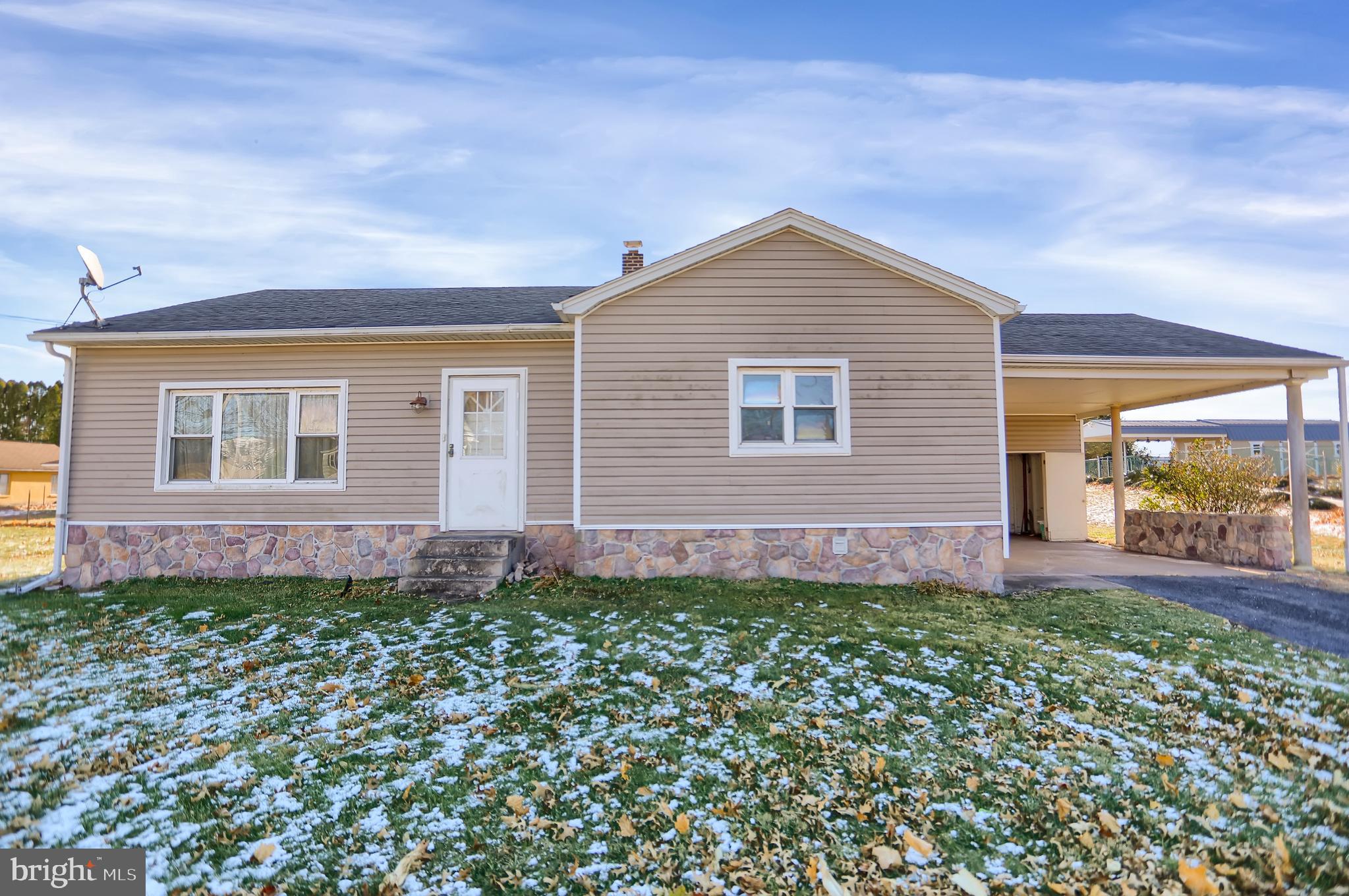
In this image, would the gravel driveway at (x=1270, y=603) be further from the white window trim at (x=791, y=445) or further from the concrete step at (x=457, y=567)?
the concrete step at (x=457, y=567)

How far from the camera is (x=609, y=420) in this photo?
7.80 metres

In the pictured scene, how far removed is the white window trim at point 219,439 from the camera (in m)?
8.48

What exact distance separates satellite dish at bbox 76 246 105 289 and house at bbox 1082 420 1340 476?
2284 centimetres

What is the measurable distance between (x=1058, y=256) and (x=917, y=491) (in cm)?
1062

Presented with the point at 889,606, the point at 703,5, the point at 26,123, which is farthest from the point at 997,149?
the point at 26,123

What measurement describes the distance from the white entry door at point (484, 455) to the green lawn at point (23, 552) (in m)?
5.89

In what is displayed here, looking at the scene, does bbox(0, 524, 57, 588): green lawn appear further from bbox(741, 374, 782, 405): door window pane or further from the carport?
the carport

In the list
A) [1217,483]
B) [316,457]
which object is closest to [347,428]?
[316,457]

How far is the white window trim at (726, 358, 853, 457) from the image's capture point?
778 cm

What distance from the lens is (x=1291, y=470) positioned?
9109 mm

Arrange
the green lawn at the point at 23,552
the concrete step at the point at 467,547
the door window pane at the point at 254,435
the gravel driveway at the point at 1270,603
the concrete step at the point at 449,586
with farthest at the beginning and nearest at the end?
the green lawn at the point at 23,552 < the door window pane at the point at 254,435 < the concrete step at the point at 467,547 < the concrete step at the point at 449,586 < the gravel driveway at the point at 1270,603

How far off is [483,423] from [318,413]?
2.28m

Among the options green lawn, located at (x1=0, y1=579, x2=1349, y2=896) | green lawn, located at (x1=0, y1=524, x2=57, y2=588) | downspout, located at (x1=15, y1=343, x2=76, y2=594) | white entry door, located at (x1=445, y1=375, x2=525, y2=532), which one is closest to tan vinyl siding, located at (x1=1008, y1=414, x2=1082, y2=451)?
green lawn, located at (x1=0, y1=579, x2=1349, y2=896)

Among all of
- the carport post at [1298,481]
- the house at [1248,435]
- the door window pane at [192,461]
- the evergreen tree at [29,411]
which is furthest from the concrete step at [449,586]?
the evergreen tree at [29,411]
